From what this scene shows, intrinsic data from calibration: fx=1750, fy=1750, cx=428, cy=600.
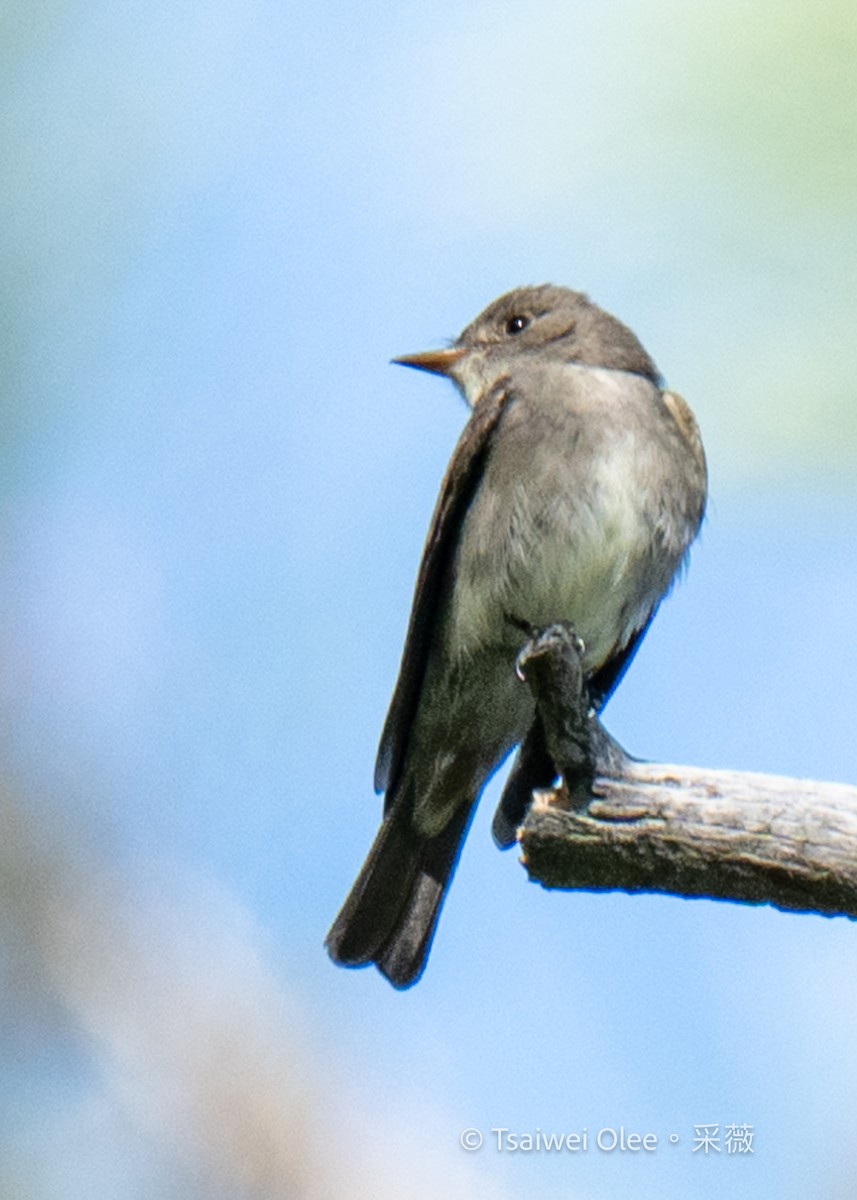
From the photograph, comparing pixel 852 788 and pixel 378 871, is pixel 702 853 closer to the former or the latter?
pixel 852 788

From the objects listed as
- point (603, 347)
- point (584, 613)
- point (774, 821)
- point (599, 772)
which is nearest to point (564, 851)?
point (599, 772)

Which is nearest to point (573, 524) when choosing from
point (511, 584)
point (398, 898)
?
point (511, 584)

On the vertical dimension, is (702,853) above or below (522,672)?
below

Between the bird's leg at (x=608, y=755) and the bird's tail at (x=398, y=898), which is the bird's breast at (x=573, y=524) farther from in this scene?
the bird's leg at (x=608, y=755)

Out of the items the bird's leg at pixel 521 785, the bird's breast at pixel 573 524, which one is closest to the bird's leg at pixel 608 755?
the bird's leg at pixel 521 785

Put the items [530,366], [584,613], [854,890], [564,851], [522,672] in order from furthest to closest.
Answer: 1. [530,366]
2. [584,613]
3. [522,672]
4. [564,851]
5. [854,890]

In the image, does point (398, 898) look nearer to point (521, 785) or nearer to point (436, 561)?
point (521, 785)
